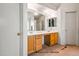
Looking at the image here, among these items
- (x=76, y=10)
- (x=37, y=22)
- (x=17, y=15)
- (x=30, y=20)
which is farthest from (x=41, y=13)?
(x=17, y=15)

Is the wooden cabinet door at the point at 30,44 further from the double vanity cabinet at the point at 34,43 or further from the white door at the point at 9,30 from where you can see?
the white door at the point at 9,30

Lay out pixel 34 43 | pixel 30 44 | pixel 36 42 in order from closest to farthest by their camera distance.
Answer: pixel 30 44 < pixel 34 43 < pixel 36 42

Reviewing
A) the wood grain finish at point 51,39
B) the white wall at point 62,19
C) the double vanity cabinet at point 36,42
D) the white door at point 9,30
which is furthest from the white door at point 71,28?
the white door at point 9,30

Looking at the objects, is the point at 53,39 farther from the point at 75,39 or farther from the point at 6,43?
the point at 6,43

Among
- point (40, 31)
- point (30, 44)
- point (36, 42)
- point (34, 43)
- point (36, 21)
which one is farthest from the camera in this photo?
point (40, 31)

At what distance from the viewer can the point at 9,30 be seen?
259 centimetres

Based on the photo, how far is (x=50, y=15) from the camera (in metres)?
7.55

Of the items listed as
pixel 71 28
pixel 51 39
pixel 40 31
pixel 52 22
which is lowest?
pixel 51 39

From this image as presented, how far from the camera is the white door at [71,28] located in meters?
6.99

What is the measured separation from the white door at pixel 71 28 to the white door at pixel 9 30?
4.85 m

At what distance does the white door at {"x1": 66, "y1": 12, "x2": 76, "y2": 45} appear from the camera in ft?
22.9

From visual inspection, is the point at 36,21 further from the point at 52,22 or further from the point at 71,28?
the point at 71,28

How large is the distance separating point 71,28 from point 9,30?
16.3 ft

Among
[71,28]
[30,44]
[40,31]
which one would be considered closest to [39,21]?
[40,31]
